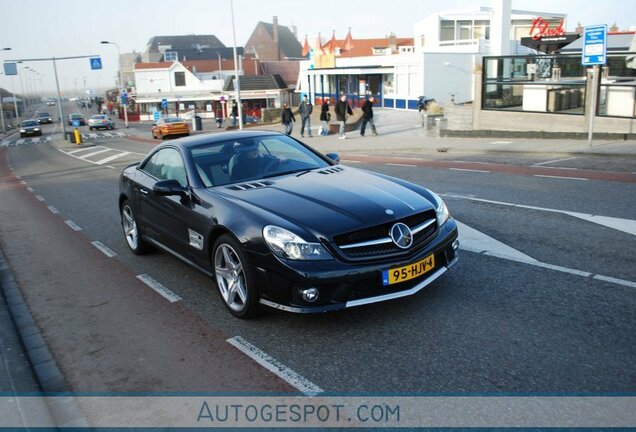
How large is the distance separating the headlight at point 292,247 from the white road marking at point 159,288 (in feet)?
5.64

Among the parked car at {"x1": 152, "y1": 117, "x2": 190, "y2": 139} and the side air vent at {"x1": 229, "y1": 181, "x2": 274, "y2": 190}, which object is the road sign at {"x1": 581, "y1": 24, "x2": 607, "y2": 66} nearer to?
the side air vent at {"x1": 229, "y1": 181, "x2": 274, "y2": 190}

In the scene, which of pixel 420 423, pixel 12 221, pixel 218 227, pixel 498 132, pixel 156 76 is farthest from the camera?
pixel 156 76

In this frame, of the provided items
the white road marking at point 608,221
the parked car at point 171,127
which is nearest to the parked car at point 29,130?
the parked car at point 171,127

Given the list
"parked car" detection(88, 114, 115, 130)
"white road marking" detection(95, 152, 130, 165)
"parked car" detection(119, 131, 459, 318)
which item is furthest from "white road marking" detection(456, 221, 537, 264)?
"parked car" detection(88, 114, 115, 130)

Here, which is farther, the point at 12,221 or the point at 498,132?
the point at 498,132

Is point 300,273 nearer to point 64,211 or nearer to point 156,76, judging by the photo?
point 64,211

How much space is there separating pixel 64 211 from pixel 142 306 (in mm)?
7190

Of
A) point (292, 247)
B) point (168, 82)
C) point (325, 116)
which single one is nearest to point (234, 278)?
point (292, 247)

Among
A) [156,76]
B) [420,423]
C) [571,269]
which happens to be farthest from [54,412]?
[156,76]

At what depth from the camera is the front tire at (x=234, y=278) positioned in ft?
15.3

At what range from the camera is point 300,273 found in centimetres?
430

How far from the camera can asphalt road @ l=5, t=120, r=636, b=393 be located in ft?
12.3

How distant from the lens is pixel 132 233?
7.51 metres

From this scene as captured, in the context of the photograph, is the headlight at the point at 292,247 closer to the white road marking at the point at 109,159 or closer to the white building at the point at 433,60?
the white road marking at the point at 109,159
